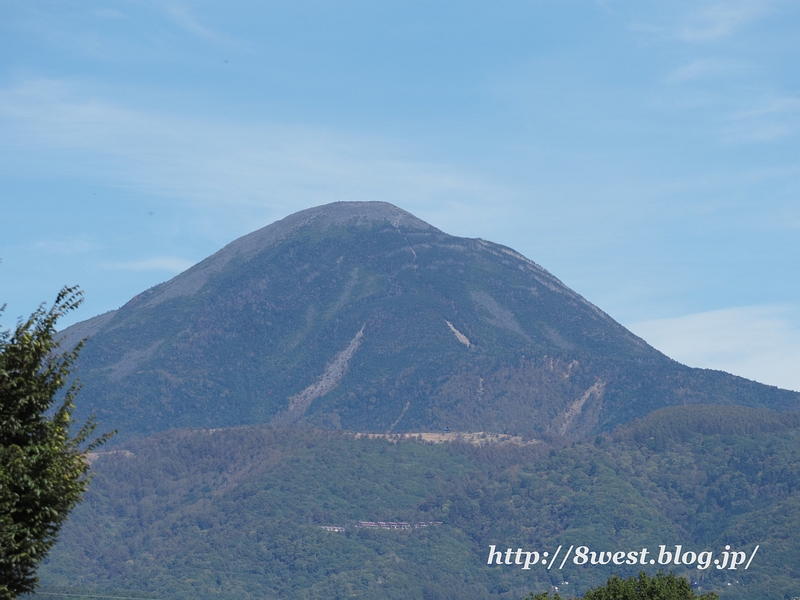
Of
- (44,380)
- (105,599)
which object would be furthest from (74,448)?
(105,599)

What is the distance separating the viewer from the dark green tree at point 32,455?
33.1m

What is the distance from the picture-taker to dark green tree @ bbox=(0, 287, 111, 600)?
33.1m

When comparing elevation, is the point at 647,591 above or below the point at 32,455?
below

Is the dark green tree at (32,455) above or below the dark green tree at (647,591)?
above

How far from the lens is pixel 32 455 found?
33.9 m

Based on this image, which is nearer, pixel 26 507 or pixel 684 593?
pixel 26 507

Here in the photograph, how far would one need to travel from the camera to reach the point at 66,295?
121 feet

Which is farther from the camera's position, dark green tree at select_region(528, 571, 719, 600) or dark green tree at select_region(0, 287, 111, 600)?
dark green tree at select_region(528, 571, 719, 600)

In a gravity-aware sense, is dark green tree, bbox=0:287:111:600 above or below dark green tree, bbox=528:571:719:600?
above

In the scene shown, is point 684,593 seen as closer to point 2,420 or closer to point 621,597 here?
point 621,597

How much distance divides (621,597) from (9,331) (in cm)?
4774

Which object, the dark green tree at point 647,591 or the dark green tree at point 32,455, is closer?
the dark green tree at point 32,455

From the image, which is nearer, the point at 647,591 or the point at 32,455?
the point at 32,455

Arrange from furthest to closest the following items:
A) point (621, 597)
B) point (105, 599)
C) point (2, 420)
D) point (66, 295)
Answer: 1. point (105, 599)
2. point (621, 597)
3. point (66, 295)
4. point (2, 420)
